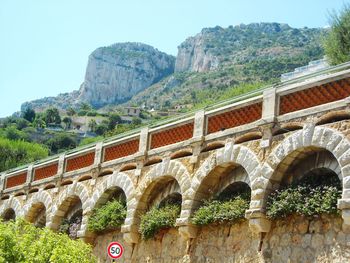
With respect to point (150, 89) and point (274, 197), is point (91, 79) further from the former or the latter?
point (274, 197)

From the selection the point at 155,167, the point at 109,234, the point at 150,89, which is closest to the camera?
the point at 155,167

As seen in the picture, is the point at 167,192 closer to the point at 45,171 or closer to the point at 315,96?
the point at 315,96

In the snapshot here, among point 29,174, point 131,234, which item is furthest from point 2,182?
point 131,234

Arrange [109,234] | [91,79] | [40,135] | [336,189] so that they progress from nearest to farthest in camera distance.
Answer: [336,189] → [109,234] → [40,135] → [91,79]

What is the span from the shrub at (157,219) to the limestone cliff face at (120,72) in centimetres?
16377

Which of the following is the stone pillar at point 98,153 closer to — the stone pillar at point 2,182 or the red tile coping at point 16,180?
the red tile coping at point 16,180

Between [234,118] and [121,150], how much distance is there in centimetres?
610

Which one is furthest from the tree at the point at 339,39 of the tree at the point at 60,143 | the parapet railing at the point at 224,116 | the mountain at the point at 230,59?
the mountain at the point at 230,59

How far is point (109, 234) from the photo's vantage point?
1983 centimetres

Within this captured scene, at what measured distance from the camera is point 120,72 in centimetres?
18775

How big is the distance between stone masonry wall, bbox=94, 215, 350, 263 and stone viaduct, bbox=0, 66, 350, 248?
35 centimetres

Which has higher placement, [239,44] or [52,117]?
[239,44]

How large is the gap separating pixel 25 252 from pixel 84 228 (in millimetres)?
8229

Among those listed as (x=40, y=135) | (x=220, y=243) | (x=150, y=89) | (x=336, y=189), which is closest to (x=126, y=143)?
(x=220, y=243)
